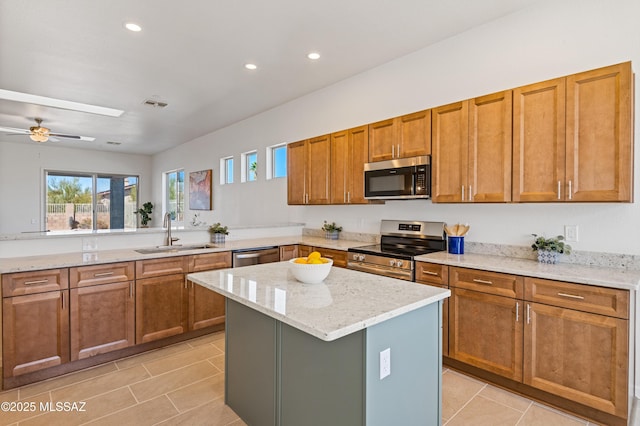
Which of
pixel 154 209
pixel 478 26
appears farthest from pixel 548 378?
pixel 154 209

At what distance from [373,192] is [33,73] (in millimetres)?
4116

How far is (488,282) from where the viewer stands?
2.41m

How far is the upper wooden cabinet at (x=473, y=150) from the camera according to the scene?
256 cm

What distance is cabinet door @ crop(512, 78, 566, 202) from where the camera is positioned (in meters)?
2.28

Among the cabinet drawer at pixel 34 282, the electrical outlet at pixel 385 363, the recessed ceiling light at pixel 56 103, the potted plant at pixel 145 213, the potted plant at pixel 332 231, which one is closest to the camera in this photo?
the electrical outlet at pixel 385 363

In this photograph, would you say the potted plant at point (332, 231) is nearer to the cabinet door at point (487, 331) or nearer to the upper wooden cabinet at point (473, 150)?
the upper wooden cabinet at point (473, 150)

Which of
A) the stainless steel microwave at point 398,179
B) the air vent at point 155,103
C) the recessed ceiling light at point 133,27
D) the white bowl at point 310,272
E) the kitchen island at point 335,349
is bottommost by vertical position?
the kitchen island at point 335,349

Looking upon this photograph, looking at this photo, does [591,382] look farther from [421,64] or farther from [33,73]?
[33,73]

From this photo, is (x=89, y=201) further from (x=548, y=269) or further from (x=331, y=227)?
(x=548, y=269)

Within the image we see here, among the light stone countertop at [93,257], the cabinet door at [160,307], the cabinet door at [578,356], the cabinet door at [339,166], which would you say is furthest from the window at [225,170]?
the cabinet door at [578,356]

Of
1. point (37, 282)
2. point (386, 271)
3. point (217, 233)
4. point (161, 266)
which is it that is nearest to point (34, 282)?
point (37, 282)

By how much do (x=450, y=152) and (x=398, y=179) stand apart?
554 millimetres

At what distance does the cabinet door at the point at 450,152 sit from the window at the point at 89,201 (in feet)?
29.6

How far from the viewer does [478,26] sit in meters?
2.98
